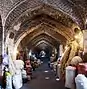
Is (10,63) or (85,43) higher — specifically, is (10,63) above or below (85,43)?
below

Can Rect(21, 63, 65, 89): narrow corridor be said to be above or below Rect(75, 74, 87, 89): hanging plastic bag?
below

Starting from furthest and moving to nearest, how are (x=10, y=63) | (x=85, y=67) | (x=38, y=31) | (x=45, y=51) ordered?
(x=45, y=51) → (x=38, y=31) → (x=10, y=63) → (x=85, y=67)

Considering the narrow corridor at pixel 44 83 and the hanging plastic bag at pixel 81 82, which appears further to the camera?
the narrow corridor at pixel 44 83

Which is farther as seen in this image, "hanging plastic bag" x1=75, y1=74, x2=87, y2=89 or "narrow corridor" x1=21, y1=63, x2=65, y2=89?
"narrow corridor" x1=21, y1=63, x2=65, y2=89

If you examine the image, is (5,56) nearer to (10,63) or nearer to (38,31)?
(10,63)

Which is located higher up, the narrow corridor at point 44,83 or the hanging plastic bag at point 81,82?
the hanging plastic bag at point 81,82

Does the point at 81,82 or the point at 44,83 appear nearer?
the point at 81,82

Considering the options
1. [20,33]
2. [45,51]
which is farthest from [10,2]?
[45,51]

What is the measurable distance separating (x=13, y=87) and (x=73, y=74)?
2.12m

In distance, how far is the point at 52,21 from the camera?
1320 cm

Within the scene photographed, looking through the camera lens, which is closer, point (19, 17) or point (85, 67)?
point (85, 67)

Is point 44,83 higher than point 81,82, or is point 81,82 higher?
point 81,82

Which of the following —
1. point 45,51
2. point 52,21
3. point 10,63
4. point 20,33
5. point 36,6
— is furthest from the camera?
point 45,51

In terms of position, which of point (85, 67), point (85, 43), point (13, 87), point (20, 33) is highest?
point (20, 33)
